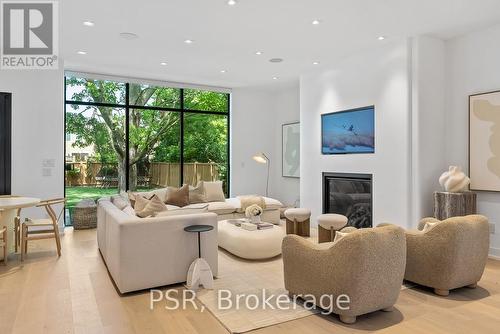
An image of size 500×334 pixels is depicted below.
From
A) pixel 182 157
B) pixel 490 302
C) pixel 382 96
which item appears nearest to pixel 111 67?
pixel 182 157

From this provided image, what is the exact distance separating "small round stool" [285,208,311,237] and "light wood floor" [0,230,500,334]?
2.29 meters

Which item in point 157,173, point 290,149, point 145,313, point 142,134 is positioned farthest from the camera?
point 290,149

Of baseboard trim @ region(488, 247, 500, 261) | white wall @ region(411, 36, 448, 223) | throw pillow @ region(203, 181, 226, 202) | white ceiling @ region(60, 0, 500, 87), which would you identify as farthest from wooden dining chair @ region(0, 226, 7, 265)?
baseboard trim @ region(488, 247, 500, 261)

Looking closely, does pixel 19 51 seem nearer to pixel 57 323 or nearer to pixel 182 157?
pixel 182 157

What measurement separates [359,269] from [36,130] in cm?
545

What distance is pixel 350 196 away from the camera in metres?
5.55

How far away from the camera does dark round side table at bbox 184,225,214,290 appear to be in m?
3.26

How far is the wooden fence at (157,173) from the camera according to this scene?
6.48 meters

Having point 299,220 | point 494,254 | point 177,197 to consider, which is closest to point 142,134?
point 177,197

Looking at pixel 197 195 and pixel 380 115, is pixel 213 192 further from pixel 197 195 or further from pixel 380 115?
pixel 380 115

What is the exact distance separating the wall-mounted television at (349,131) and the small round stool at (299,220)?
1236 millimetres

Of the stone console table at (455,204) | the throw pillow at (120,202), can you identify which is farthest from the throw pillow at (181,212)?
the stone console table at (455,204)

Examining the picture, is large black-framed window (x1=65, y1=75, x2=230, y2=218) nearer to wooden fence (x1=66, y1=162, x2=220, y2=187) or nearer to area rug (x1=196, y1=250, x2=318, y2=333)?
wooden fence (x1=66, y1=162, x2=220, y2=187)

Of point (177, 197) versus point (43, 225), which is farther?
point (177, 197)
